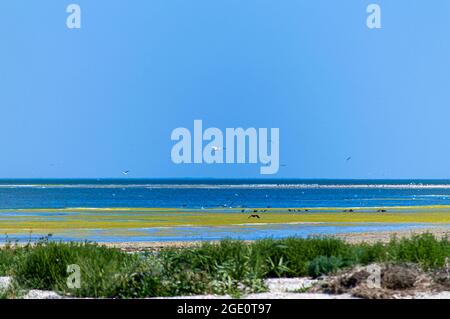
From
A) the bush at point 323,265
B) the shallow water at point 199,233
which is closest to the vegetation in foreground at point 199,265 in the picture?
the bush at point 323,265

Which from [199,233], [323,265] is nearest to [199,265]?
[323,265]

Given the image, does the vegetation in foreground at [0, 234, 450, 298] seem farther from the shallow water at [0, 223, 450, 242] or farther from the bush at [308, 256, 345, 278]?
the shallow water at [0, 223, 450, 242]

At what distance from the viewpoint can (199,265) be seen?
54.9 feet

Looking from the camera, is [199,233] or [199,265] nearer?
[199,265]

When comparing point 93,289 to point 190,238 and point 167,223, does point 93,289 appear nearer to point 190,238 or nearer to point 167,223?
point 190,238

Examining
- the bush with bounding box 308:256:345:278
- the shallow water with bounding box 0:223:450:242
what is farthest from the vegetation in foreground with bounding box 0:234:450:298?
the shallow water with bounding box 0:223:450:242

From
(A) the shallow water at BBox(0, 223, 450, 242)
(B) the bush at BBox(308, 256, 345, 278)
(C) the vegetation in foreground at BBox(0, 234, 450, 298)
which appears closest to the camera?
(C) the vegetation in foreground at BBox(0, 234, 450, 298)

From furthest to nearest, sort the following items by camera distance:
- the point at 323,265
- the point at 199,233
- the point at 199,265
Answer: the point at 199,233 → the point at 323,265 → the point at 199,265

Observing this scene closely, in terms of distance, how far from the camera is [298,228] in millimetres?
46625

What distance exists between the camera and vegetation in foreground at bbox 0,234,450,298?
1520 cm

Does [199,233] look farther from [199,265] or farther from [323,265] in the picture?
[199,265]

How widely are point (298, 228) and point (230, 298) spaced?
108 ft

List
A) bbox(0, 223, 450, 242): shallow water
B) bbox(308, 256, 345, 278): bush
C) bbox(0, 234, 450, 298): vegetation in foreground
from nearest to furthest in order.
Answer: bbox(0, 234, 450, 298): vegetation in foreground → bbox(308, 256, 345, 278): bush → bbox(0, 223, 450, 242): shallow water
